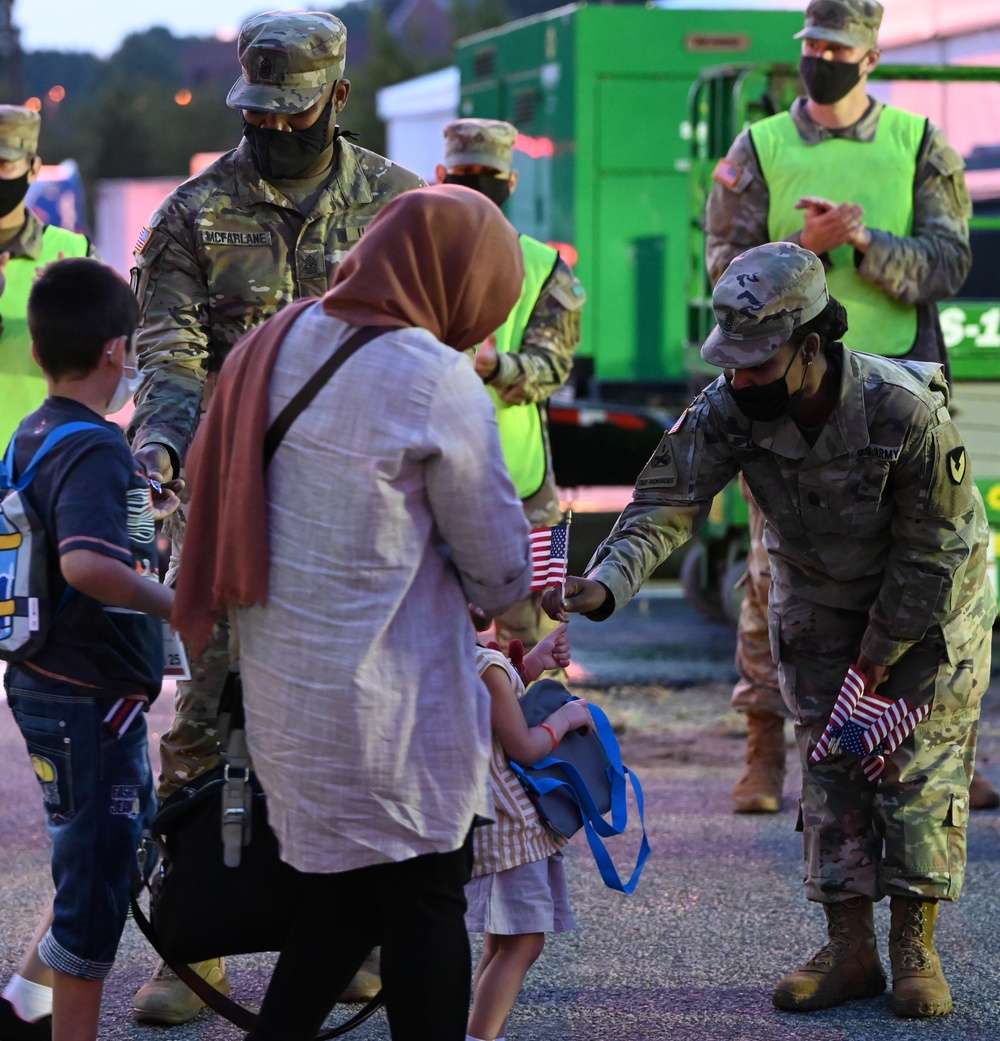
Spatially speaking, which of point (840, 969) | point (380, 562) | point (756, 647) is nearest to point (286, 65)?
point (380, 562)

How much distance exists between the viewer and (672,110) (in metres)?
10.8

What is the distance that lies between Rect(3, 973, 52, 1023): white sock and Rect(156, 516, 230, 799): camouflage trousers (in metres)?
0.58

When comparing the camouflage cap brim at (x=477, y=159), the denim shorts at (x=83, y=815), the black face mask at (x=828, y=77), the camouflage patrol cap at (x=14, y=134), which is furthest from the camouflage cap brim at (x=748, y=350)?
the camouflage patrol cap at (x=14, y=134)

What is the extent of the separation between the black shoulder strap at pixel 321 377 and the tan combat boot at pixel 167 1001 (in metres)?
1.62

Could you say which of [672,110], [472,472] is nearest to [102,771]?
[472,472]

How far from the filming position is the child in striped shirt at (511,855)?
3369mm

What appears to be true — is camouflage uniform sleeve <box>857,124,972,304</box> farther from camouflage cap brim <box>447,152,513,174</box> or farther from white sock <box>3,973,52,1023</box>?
white sock <box>3,973,52,1023</box>

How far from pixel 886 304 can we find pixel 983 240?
6.82 feet

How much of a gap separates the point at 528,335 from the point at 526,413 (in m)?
0.27

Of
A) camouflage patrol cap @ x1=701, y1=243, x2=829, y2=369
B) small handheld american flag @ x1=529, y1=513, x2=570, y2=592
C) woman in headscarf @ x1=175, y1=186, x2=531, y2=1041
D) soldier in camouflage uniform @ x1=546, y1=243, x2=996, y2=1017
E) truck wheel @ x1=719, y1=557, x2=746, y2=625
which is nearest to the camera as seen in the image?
woman in headscarf @ x1=175, y1=186, x2=531, y2=1041

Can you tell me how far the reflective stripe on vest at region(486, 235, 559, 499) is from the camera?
6.06 metres

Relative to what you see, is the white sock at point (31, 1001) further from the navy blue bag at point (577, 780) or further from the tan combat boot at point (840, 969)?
the tan combat boot at point (840, 969)

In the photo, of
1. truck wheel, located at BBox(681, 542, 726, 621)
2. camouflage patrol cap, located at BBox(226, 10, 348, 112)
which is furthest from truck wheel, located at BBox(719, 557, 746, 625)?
camouflage patrol cap, located at BBox(226, 10, 348, 112)

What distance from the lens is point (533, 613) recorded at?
5832 millimetres
